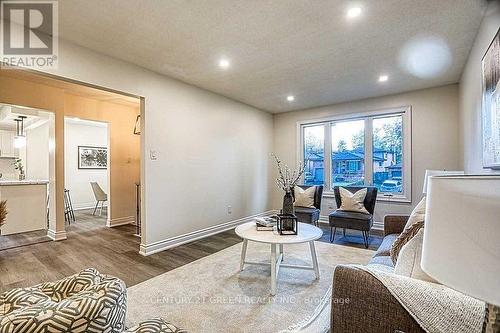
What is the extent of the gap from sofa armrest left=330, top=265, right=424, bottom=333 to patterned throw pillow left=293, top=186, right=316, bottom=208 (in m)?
3.41

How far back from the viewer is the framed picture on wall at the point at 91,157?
7.49 metres

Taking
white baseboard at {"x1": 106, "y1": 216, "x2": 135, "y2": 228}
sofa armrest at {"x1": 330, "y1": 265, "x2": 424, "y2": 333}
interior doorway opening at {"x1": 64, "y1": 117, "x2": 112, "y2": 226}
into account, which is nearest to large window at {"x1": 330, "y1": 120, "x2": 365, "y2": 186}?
sofa armrest at {"x1": 330, "y1": 265, "x2": 424, "y2": 333}

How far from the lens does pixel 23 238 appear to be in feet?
13.8

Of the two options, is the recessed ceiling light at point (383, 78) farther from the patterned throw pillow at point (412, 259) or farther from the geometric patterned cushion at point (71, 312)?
the geometric patterned cushion at point (71, 312)

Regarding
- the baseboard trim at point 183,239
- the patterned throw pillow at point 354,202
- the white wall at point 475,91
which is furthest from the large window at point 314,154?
the white wall at point 475,91

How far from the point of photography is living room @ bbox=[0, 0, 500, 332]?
1.01 metres

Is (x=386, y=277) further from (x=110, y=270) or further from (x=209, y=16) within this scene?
(x=110, y=270)

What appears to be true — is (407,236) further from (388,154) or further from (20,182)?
(20,182)

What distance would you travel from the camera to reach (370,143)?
4.89 metres

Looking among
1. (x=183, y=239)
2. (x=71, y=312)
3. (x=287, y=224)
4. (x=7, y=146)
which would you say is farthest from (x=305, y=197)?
(x=7, y=146)

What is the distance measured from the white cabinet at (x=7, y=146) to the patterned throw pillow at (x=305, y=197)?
7774 millimetres

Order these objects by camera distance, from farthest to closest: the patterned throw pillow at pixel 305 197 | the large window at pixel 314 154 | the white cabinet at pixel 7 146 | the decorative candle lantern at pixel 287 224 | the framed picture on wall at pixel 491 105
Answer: the white cabinet at pixel 7 146
the large window at pixel 314 154
the patterned throw pillow at pixel 305 197
the decorative candle lantern at pixel 287 224
the framed picture on wall at pixel 491 105

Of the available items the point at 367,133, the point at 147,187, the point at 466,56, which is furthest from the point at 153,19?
the point at 367,133

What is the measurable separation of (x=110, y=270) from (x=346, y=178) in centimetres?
448
